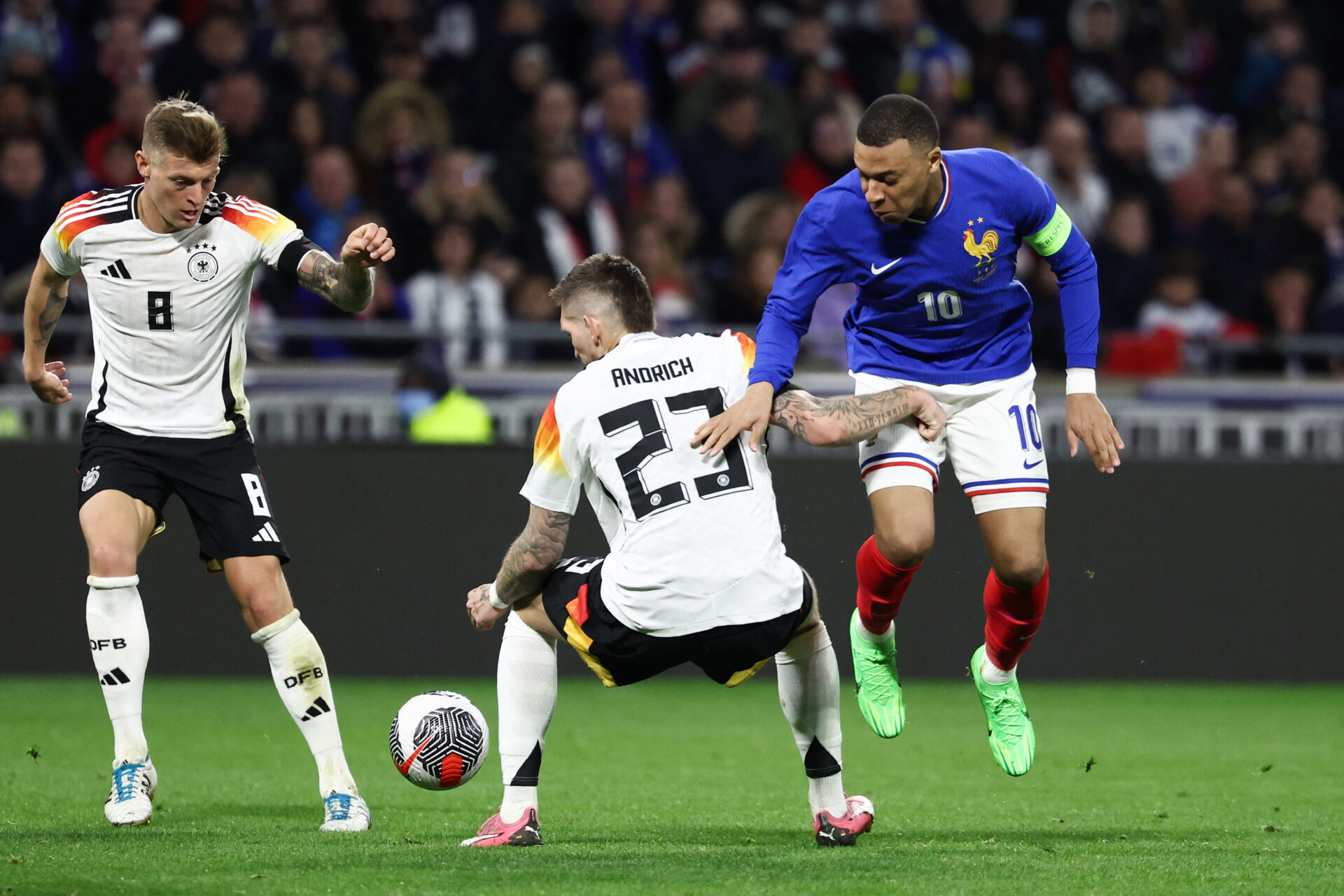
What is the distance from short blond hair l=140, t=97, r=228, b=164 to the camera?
507cm

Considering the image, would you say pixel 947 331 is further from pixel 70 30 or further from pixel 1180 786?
pixel 70 30

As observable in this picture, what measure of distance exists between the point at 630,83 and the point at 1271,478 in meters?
5.29

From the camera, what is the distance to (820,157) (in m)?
12.5

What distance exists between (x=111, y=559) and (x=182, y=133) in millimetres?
1327

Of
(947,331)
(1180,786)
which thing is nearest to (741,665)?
(947,331)

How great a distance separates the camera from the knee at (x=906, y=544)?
5570 millimetres

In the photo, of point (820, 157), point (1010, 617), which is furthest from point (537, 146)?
point (1010, 617)

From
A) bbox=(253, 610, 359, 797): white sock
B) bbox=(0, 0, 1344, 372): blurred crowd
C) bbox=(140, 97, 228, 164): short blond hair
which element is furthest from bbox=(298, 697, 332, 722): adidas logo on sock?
bbox=(0, 0, 1344, 372): blurred crowd

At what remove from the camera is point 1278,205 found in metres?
12.9

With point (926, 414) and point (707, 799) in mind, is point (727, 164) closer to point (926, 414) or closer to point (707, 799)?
point (707, 799)

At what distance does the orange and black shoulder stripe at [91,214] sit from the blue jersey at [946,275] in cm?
207

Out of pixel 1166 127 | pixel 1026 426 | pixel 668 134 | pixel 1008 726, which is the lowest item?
pixel 1008 726

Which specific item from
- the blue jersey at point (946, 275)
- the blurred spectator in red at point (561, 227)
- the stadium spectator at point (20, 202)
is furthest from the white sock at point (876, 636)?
the stadium spectator at point (20, 202)

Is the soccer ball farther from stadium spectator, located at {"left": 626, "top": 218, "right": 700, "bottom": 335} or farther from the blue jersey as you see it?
stadium spectator, located at {"left": 626, "top": 218, "right": 700, "bottom": 335}
